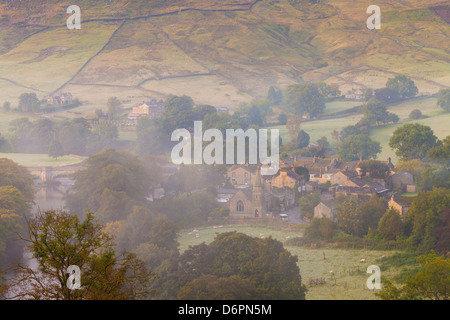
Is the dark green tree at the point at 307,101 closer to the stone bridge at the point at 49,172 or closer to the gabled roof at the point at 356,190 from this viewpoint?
the stone bridge at the point at 49,172

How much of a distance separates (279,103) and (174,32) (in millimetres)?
19734

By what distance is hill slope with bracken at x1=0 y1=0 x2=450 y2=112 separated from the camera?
2717 inches

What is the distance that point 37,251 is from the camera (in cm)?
1130

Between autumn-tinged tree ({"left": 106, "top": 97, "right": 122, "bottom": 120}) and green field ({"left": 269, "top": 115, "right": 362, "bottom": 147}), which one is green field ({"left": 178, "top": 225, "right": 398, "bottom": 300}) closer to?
green field ({"left": 269, "top": 115, "right": 362, "bottom": 147})

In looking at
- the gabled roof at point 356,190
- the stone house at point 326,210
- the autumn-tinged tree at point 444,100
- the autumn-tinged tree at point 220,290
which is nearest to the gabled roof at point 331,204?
the stone house at point 326,210

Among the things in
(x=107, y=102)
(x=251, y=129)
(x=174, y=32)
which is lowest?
(x=251, y=129)

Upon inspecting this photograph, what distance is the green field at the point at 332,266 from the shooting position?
18.8 metres

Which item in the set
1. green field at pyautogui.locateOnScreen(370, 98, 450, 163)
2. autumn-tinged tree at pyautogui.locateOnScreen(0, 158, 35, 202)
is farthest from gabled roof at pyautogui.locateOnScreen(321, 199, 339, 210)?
green field at pyautogui.locateOnScreen(370, 98, 450, 163)

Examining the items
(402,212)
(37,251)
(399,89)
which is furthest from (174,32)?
(37,251)

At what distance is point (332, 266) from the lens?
2178 centimetres

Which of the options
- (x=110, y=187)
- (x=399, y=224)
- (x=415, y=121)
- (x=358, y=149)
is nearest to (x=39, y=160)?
(x=110, y=187)

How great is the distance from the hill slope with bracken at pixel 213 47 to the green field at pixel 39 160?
55.6ft
